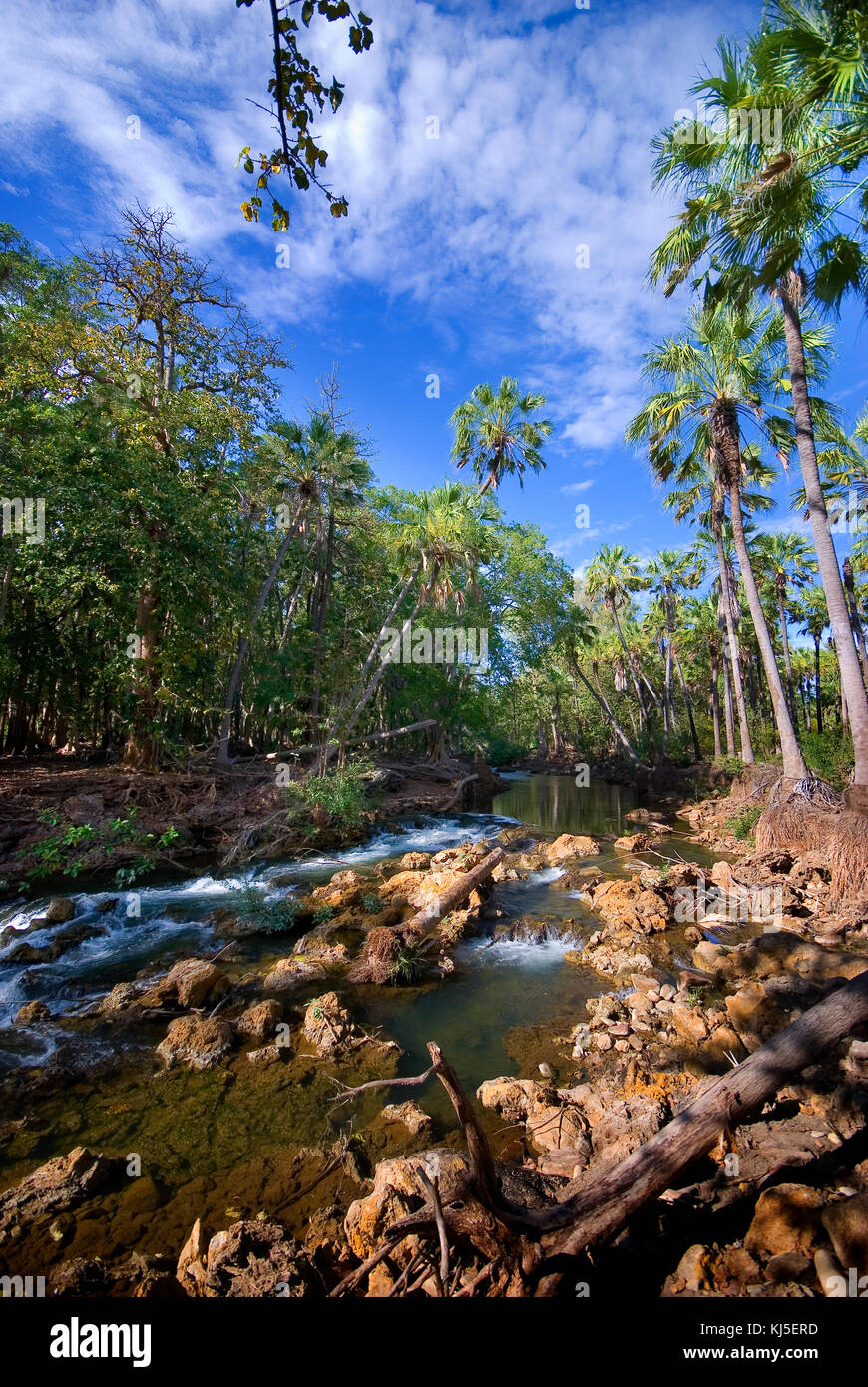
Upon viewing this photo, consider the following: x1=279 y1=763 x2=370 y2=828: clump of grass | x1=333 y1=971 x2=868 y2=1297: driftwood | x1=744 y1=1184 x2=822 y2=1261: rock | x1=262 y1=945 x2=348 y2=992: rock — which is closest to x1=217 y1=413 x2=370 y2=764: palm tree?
x1=279 y1=763 x2=370 y2=828: clump of grass

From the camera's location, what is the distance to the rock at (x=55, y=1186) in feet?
12.0

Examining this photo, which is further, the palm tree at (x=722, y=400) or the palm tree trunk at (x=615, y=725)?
the palm tree trunk at (x=615, y=725)

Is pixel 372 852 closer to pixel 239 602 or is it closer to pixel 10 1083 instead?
pixel 239 602

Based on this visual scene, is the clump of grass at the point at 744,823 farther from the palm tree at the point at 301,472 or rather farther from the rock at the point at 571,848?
the palm tree at the point at 301,472

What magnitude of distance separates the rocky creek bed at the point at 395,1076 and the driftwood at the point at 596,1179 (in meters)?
0.18

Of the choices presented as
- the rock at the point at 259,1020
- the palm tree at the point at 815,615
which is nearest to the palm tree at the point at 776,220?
the rock at the point at 259,1020

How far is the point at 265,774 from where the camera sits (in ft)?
61.3

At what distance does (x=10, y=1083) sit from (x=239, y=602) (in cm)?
1306

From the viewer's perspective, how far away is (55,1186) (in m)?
3.87

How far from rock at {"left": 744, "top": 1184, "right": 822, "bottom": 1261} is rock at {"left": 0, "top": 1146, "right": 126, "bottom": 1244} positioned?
14.2 feet

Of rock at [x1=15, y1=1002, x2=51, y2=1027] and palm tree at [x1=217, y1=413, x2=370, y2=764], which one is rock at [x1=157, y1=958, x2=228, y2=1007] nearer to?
rock at [x1=15, y1=1002, x2=51, y2=1027]

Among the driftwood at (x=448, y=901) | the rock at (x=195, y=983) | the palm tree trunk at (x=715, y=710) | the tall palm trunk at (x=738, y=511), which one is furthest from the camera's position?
the palm tree trunk at (x=715, y=710)

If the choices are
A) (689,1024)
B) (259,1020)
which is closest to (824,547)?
(689,1024)
